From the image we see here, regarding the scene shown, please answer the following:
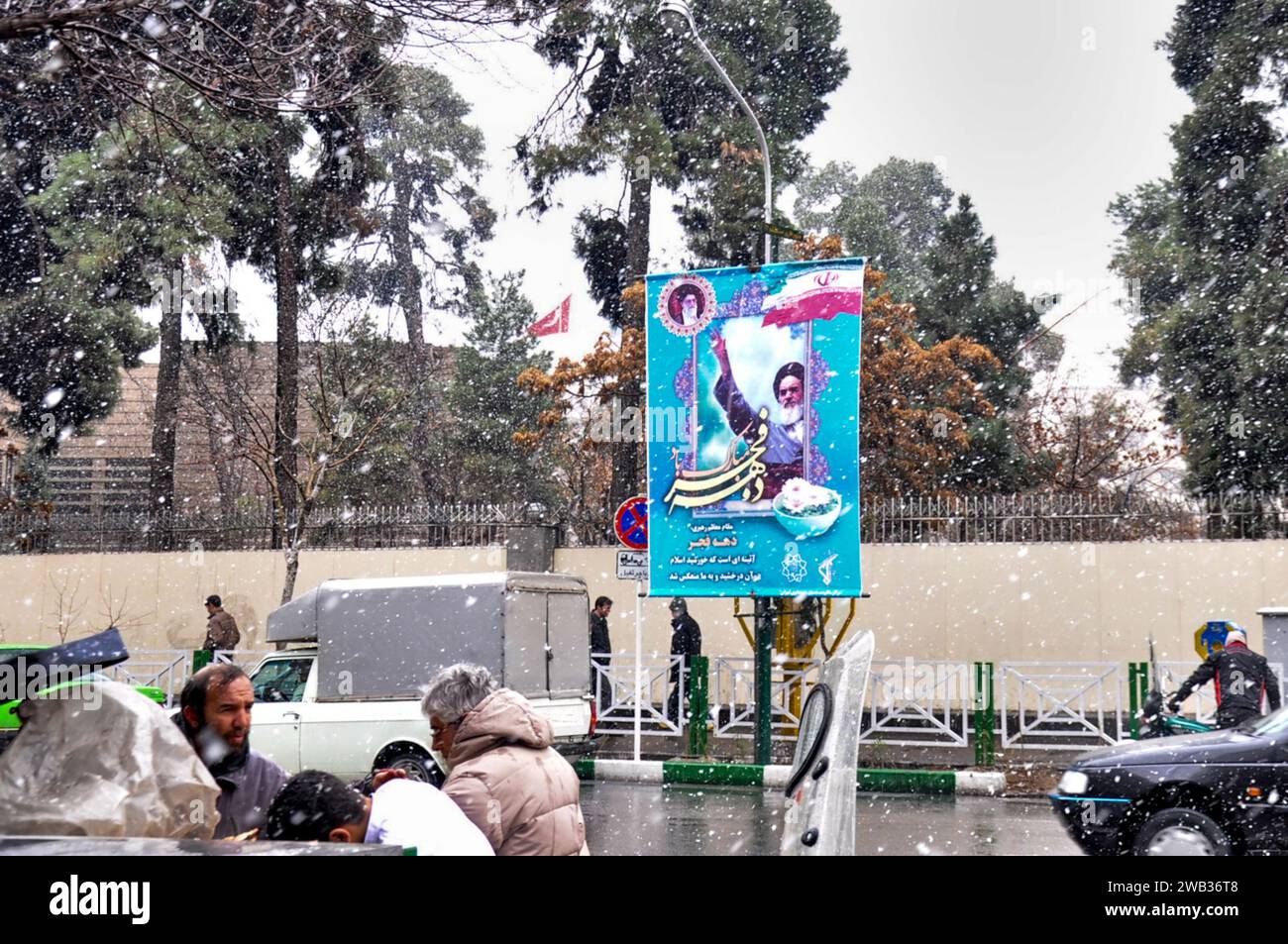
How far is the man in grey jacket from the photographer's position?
4.22 meters

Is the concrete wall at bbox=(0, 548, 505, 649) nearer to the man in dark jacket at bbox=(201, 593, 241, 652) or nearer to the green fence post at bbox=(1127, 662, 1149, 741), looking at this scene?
the man in dark jacket at bbox=(201, 593, 241, 652)

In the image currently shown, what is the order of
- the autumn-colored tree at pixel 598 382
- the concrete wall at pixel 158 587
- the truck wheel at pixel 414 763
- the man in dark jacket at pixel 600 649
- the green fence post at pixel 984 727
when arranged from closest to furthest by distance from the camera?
the truck wheel at pixel 414 763 < the green fence post at pixel 984 727 < the man in dark jacket at pixel 600 649 < the concrete wall at pixel 158 587 < the autumn-colored tree at pixel 598 382

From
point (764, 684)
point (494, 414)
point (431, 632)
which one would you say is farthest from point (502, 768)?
point (494, 414)

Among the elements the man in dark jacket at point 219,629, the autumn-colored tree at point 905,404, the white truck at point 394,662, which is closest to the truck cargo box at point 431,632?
the white truck at point 394,662

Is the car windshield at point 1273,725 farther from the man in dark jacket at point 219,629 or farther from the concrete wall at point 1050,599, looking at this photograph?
the man in dark jacket at point 219,629

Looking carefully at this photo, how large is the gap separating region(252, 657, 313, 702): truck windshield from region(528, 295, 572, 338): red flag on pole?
49.9 ft

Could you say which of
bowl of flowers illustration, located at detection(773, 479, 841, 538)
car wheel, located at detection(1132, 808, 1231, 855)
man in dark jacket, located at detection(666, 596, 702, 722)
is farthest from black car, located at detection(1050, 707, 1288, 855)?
man in dark jacket, located at detection(666, 596, 702, 722)

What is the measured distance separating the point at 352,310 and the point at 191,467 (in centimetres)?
1400

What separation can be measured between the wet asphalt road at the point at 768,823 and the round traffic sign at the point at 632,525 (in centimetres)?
281

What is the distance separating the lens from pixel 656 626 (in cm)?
2072

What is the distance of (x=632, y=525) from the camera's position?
49.7 feet

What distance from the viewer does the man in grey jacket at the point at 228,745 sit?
4.22 m

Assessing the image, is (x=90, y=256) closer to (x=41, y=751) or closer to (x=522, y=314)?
(x=522, y=314)
